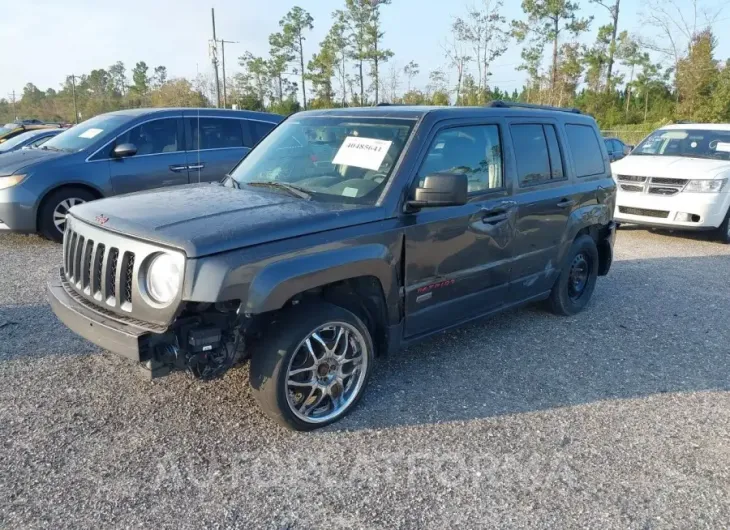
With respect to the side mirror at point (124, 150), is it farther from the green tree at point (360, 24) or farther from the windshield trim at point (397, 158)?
the green tree at point (360, 24)

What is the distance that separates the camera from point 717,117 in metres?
30.3

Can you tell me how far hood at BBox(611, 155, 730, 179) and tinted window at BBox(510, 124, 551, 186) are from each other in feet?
16.9

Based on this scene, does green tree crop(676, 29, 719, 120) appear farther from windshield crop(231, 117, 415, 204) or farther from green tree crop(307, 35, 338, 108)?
windshield crop(231, 117, 415, 204)

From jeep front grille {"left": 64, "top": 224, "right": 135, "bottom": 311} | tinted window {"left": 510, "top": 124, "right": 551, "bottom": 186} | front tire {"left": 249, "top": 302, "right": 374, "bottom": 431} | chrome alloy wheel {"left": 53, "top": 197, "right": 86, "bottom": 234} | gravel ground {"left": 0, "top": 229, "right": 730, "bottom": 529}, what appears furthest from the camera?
chrome alloy wheel {"left": 53, "top": 197, "right": 86, "bottom": 234}

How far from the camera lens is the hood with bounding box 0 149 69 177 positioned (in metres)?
7.35

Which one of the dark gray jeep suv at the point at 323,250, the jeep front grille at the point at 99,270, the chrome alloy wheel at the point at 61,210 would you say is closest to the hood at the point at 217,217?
the dark gray jeep suv at the point at 323,250

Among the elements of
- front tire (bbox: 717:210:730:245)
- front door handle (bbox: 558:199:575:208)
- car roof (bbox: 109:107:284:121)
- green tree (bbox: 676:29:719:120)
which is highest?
green tree (bbox: 676:29:719:120)

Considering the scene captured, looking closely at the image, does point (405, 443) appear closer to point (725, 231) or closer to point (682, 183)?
point (682, 183)

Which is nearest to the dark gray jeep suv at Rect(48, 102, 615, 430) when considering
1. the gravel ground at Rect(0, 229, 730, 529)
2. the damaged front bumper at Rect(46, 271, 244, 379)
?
the damaged front bumper at Rect(46, 271, 244, 379)

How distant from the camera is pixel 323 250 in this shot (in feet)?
10.4

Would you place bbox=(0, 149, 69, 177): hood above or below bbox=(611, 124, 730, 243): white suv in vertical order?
above

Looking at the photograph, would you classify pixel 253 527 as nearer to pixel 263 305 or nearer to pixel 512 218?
pixel 263 305

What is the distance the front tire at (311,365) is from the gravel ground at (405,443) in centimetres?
14

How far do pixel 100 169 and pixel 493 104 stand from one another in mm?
5377
